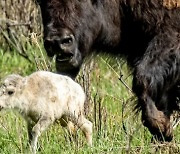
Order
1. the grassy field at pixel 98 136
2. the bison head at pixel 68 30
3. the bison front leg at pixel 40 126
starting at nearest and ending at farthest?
the bison front leg at pixel 40 126 → the grassy field at pixel 98 136 → the bison head at pixel 68 30

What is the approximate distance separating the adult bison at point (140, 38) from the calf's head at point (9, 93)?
1.31 ft

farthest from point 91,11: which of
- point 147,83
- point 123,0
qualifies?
point 147,83

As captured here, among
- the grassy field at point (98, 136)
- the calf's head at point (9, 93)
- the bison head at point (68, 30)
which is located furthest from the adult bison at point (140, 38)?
the calf's head at point (9, 93)

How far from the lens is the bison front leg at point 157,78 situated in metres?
6.84

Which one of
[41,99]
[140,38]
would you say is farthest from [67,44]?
[140,38]

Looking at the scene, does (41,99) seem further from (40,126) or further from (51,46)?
(51,46)

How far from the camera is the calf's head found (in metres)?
6.47

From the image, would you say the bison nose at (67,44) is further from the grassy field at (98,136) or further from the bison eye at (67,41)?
the grassy field at (98,136)

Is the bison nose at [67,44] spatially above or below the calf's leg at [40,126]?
above

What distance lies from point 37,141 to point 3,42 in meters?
6.14

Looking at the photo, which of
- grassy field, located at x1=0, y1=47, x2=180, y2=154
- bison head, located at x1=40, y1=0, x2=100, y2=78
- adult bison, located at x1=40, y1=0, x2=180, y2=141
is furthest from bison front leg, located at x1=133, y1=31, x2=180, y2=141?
bison head, located at x1=40, y1=0, x2=100, y2=78

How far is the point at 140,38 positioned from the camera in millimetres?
7117

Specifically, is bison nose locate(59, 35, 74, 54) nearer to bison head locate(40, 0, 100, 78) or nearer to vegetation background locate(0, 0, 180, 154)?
bison head locate(40, 0, 100, 78)

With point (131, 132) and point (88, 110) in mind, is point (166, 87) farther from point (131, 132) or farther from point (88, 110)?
point (88, 110)
